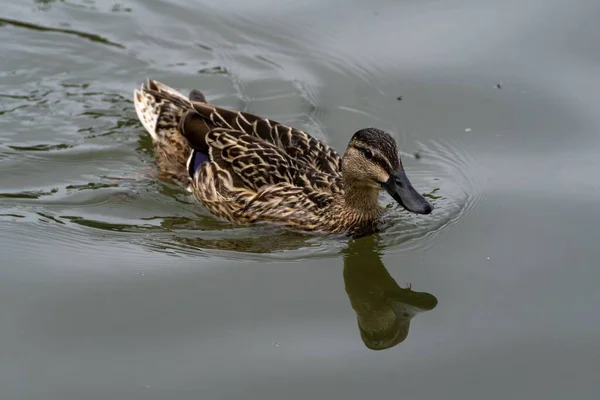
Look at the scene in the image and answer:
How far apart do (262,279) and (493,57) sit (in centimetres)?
478

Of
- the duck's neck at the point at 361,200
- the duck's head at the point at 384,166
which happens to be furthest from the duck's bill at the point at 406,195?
the duck's neck at the point at 361,200

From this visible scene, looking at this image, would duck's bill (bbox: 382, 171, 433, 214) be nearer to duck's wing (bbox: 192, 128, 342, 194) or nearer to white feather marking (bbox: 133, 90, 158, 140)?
duck's wing (bbox: 192, 128, 342, 194)

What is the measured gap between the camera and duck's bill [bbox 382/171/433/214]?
318 inches

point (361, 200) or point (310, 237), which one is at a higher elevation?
point (361, 200)

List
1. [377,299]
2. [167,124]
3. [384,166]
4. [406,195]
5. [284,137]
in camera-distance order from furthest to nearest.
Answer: [167,124] → [284,137] → [384,166] → [406,195] → [377,299]

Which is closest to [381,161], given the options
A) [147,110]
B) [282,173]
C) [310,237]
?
[310,237]

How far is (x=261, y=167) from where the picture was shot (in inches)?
360

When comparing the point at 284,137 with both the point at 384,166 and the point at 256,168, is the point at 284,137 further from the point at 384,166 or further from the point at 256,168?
the point at 384,166

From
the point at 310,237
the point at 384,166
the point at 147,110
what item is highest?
the point at 147,110

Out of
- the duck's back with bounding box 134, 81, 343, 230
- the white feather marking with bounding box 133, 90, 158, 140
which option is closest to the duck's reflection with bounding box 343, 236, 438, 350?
the duck's back with bounding box 134, 81, 343, 230

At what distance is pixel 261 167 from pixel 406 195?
159 centimetres

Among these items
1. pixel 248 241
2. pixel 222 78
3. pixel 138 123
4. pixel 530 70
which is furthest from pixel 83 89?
pixel 530 70

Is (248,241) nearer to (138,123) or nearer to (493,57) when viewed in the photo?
(138,123)

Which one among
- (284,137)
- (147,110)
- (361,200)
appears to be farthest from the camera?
(147,110)
